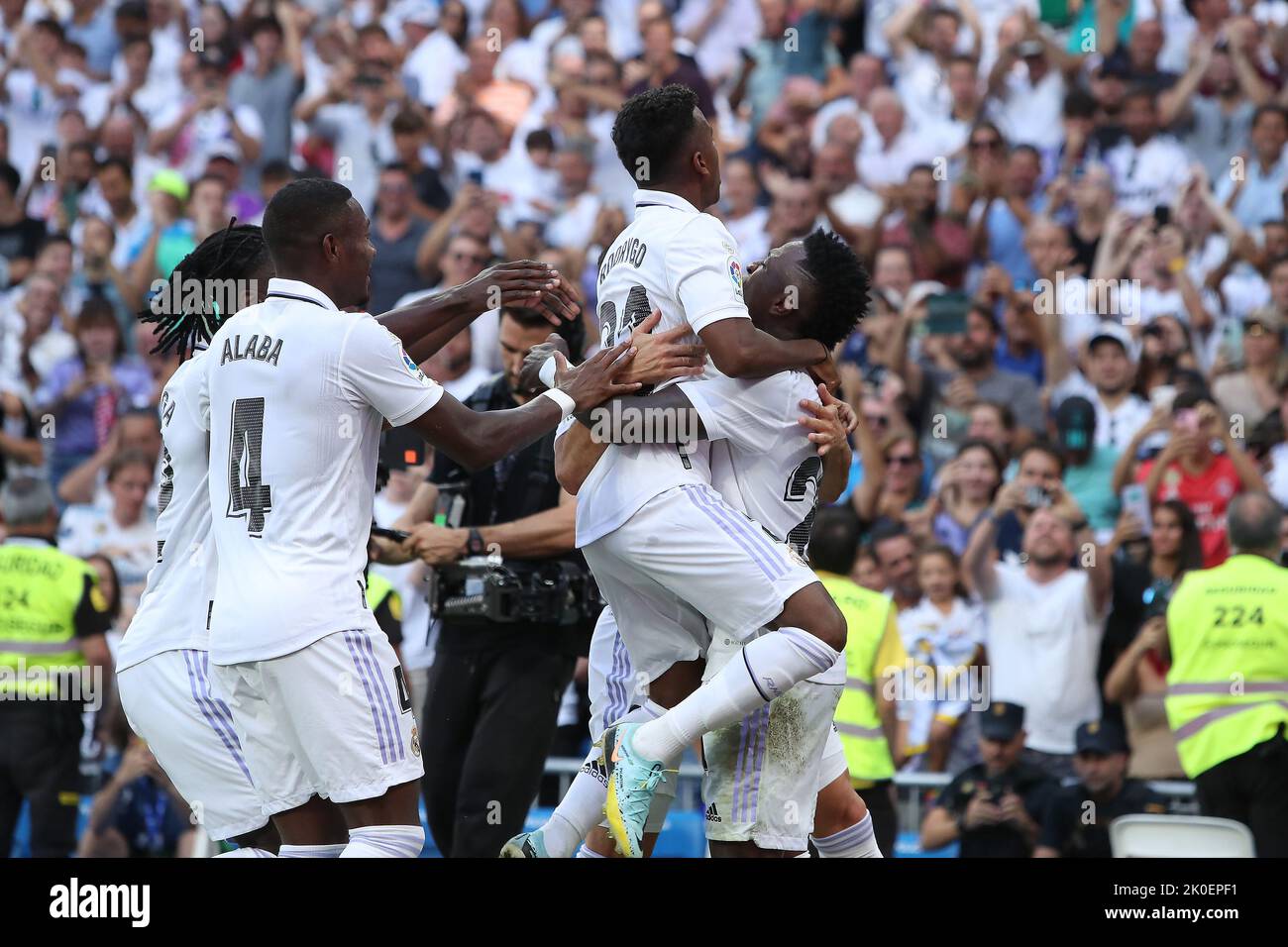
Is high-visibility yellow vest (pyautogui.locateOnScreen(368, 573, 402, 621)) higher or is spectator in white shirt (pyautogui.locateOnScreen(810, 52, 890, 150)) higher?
spectator in white shirt (pyautogui.locateOnScreen(810, 52, 890, 150))

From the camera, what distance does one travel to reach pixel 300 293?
491 centimetres

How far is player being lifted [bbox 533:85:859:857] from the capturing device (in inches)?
201

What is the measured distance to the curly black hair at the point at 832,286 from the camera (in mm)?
5348

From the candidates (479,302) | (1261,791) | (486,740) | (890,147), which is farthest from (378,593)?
(890,147)

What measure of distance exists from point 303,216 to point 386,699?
4.39 feet

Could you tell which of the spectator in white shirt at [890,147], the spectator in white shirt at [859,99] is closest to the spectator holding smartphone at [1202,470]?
the spectator in white shirt at [890,147]

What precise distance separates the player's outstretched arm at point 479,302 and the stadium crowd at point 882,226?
8.72 feet

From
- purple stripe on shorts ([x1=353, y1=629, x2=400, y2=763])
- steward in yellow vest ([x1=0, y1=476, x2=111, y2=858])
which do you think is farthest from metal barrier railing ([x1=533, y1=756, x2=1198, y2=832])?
purple stripe on shorts ([x1=353, y1=629, x2=400, y2=763])

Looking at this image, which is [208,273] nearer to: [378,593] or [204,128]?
[378,593]

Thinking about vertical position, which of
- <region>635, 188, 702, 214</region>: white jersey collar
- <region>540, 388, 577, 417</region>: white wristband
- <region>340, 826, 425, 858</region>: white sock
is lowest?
<region>340, 826, 425, 858</region>: white sock

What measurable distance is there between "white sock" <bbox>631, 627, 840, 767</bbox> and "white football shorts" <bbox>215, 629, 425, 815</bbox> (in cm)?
71

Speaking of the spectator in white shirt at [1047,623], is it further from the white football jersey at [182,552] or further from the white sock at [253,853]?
the white football jersey at [182,552]

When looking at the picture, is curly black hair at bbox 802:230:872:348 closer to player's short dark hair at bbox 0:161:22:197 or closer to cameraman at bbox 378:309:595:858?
cameraman at bbox 378:309:595:858

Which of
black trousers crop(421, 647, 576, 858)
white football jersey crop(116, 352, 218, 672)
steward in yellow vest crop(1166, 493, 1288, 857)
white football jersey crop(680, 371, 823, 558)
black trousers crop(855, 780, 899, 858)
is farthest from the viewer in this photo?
steward in yellow vest crop(1166, 493, 1288, 857)
